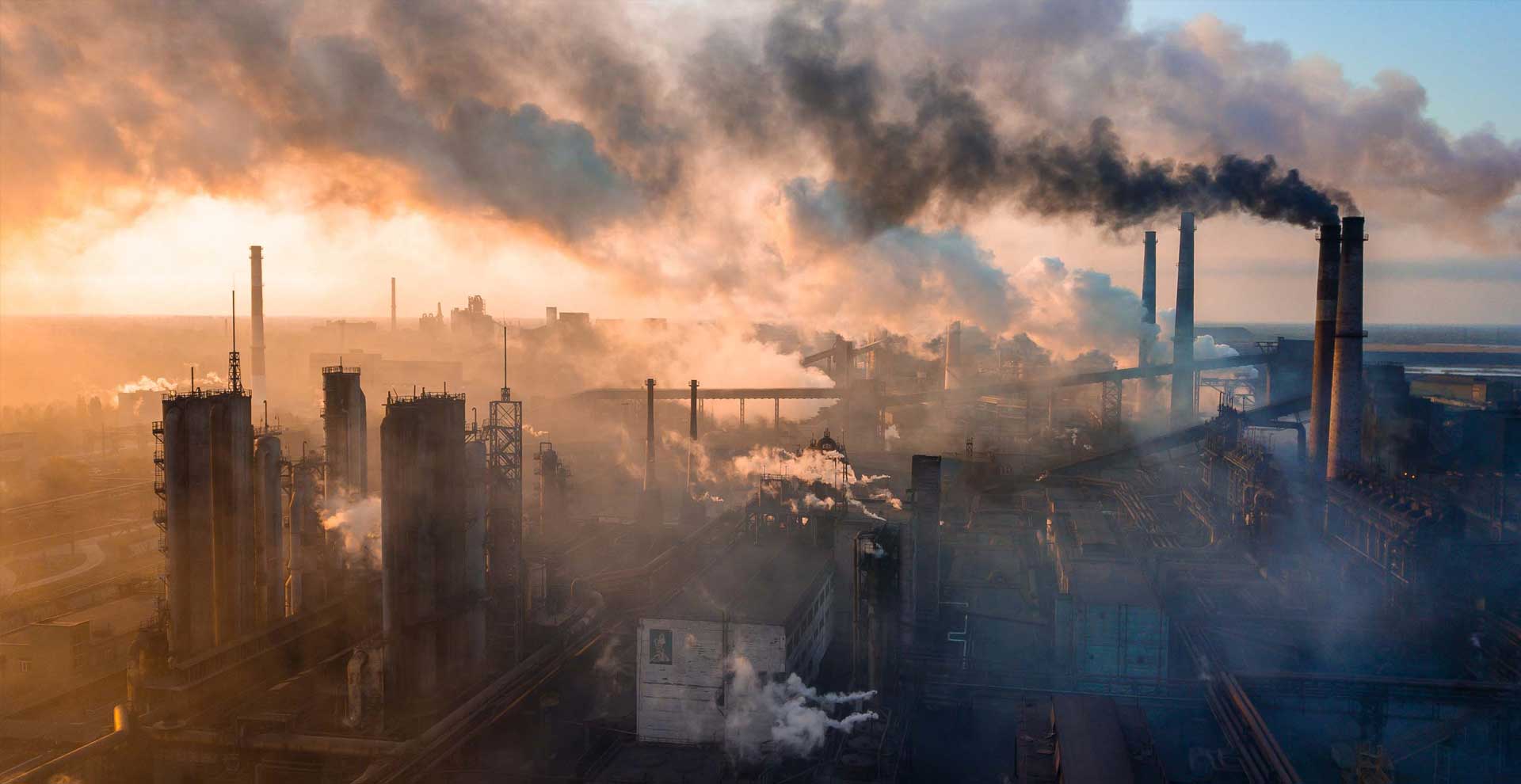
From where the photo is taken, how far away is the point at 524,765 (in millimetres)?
21156

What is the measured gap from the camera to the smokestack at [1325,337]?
108 feet

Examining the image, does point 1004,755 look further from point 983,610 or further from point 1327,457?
point 1327,457

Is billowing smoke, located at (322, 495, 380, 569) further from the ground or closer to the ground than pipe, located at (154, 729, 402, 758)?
further from the ground

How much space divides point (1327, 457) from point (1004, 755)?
62.5 ft

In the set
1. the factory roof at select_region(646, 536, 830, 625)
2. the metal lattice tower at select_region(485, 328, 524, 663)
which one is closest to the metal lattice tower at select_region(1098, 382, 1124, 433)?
the factory roof at select_region(646, 536, 830, 625)

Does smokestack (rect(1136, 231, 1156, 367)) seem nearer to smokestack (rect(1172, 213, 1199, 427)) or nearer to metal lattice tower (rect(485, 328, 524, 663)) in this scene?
smokestack (rect(1172, 213, 1199, 427))

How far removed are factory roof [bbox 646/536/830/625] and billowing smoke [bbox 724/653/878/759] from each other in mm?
1237

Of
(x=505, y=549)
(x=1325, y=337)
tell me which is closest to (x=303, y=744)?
(x=505, y=549)

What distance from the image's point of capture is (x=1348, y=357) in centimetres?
3178

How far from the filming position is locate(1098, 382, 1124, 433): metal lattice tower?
179 ft

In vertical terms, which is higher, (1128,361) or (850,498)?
(1128,361)

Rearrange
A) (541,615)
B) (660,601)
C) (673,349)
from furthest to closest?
(673,349) → (541,615) → (660,601)

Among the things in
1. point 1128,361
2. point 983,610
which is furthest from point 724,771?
point 1128,361

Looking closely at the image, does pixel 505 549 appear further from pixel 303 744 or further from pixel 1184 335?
pixel 1184 335
